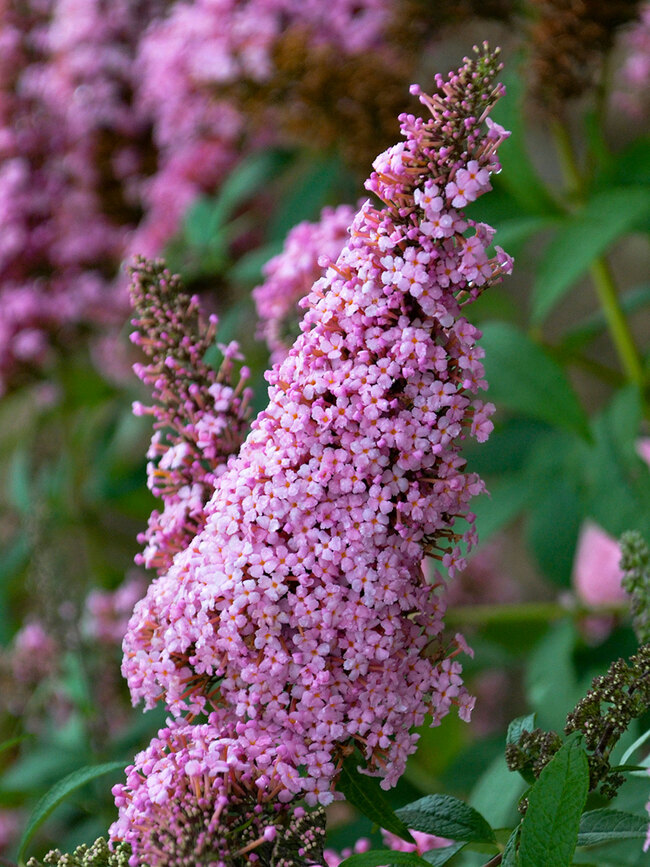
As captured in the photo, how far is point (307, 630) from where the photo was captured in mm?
407

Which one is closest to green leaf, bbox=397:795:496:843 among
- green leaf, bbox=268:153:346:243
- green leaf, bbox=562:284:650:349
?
green leaf, bbox=562:284:650:349

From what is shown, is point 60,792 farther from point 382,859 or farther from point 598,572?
point 598,572

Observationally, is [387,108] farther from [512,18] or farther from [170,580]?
[170,580]

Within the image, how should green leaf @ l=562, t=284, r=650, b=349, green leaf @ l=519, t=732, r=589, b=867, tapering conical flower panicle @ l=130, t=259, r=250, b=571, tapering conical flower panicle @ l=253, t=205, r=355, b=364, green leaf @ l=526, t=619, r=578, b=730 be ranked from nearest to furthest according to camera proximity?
green leaf @ l=519, t=732, r=589, b=867 < tapering conical flower panicle @ l=130, t=259, r=250, b=571 < tapering conical flower panicle @ l=253, t=205, r=355, b=364 < green leaf @ l=526, t=619, r=578, b=730 < green leaf @ l=562, t=284, r=650, b=349

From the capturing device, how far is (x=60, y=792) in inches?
17.7

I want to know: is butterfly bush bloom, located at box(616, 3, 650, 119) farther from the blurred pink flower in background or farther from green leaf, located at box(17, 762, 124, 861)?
green leaf, located at box(17, 762, 124, 861)

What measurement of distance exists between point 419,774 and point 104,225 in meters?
0.83

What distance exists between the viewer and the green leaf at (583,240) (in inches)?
30.1

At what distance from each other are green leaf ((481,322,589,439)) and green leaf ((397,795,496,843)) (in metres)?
0.37

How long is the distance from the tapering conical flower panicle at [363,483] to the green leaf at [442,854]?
0.04 m

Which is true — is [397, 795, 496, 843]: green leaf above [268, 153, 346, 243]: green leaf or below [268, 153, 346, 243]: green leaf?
below

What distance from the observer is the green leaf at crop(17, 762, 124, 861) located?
1.46 ft

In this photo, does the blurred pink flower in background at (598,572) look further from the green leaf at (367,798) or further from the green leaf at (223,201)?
the green leaf at (367,798)

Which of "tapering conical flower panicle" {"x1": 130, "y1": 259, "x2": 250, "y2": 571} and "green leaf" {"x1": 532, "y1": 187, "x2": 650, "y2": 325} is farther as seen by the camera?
"green leaf" {"x1": 532, "y1": 187, "x2": 650, "y2": 325}
